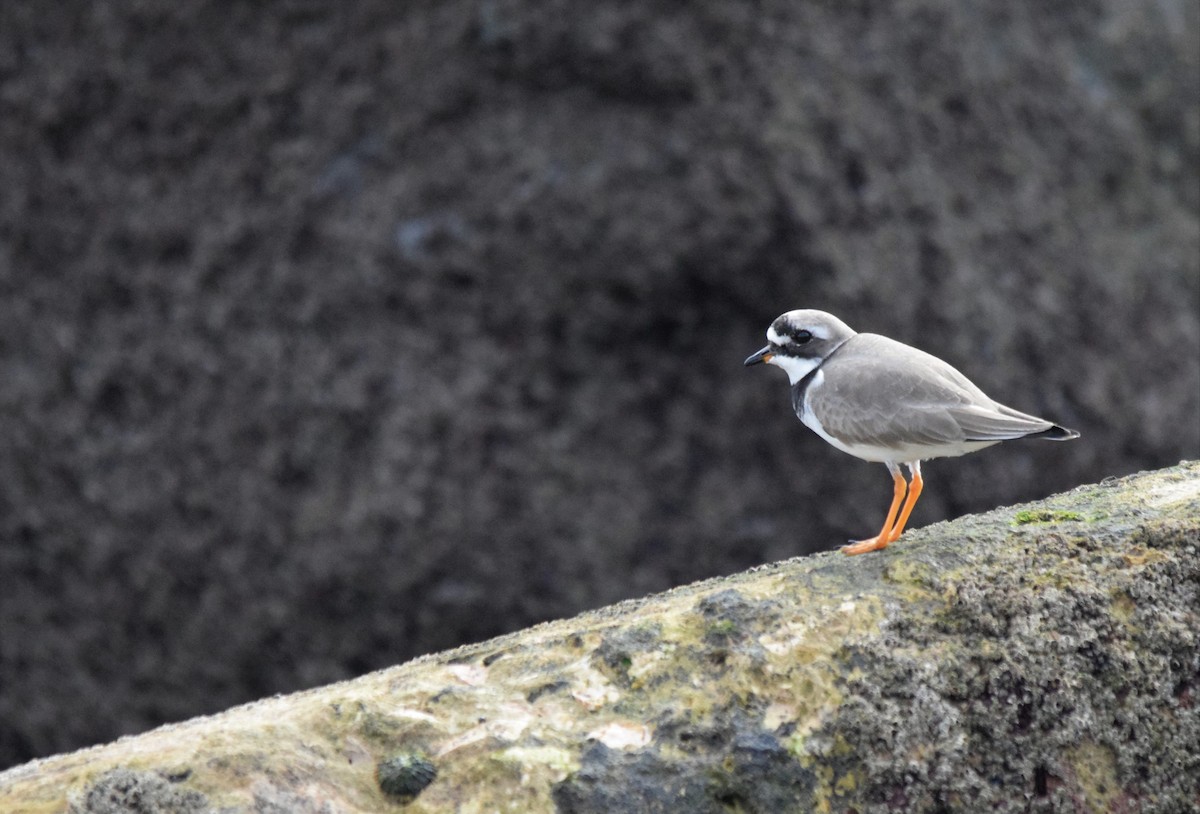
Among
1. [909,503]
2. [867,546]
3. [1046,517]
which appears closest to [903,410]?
[909,503]

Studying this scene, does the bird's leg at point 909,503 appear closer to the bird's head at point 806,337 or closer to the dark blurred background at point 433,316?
the bird's head at point 806,337

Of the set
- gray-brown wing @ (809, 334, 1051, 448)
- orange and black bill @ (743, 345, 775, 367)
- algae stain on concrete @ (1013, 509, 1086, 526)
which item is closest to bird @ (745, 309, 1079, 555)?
gray-brown wing @ (809, 334, 1051, 448)

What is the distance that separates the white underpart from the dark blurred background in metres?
2.95

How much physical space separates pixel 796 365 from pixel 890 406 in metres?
0.83

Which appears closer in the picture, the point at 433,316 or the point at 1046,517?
the point at 1046,517

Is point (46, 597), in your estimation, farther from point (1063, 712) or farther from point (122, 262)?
point (1063, 712)

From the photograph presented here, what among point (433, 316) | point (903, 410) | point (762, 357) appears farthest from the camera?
point (433, 316)

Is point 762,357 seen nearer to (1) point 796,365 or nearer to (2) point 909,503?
(1) point 796,365

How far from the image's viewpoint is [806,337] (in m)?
6.45

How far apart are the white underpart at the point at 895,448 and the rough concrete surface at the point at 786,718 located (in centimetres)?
122

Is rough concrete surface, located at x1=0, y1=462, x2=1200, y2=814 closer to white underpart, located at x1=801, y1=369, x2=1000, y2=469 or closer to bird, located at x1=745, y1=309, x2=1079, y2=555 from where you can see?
bird, located at x1=745, y1=309, x2=1079, y2=555

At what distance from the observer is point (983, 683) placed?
403cm

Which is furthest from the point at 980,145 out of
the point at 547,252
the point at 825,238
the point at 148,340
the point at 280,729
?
the point at 280,729

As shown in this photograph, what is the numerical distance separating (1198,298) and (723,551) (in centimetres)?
432
